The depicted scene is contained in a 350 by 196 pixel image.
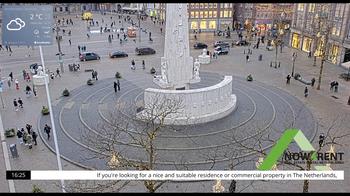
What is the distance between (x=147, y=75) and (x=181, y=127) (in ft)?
54.4

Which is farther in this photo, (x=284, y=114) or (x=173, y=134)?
(x=284, y=114)

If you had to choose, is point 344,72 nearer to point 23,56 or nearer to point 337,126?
point 337,126

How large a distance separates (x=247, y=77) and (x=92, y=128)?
20718mm

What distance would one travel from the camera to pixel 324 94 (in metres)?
36.1

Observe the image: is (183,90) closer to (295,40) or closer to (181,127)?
(181,127)

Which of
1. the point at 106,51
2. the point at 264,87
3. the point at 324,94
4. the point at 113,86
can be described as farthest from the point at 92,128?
the point at 106,51

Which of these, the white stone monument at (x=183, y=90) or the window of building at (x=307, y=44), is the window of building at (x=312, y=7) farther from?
the white stone monument at (x=183, y=90)

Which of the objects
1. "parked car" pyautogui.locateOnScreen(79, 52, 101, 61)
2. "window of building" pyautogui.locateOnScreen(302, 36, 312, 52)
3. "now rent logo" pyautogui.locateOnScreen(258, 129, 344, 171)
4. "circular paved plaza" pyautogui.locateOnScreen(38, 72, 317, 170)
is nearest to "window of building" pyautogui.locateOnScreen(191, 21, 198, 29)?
"window of building" pyautogui.locateOnScreen(302, 36, 312, 52)

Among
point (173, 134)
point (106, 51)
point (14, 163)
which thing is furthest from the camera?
point (106, 51)

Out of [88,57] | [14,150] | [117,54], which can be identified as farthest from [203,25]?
[14,150]

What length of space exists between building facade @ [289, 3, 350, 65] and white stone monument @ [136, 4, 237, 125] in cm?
2136

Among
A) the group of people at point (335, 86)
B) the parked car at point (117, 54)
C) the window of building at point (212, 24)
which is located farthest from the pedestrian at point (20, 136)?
the window of building at point (212, 24)

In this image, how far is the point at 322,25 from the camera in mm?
49625

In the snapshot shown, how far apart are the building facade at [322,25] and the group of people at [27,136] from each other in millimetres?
35080
